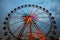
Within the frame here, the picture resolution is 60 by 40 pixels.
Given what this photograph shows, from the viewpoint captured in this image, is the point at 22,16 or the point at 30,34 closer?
the point at 30,34

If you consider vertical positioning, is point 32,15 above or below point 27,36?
above

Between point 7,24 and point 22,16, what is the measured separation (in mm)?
2272

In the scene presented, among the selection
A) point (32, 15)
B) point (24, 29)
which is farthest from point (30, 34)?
point (32, 15)

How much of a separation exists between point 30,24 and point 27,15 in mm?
1428

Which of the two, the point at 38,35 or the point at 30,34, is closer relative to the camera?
the point at 30,34

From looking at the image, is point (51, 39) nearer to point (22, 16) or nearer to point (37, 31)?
point (37, 31)

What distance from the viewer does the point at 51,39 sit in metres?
30.5

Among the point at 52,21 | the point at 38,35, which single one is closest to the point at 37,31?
the point at 38,35

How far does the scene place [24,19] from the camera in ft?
96.1

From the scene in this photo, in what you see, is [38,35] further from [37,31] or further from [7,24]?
[7,24]

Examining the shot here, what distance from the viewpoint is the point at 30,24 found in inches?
1135

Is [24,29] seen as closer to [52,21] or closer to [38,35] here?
[38,35]

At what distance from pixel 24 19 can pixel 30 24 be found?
1.12 m

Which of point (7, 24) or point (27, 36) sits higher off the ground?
point (7, 24)
